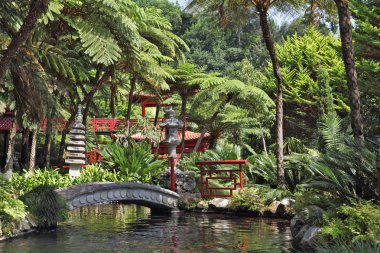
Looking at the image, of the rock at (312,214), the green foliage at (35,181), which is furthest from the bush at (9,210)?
the rock at (312,214)

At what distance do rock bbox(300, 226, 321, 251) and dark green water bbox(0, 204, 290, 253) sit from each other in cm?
80

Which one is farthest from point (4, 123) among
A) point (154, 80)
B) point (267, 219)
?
point (267, 219)

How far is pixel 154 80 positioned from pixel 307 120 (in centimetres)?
936

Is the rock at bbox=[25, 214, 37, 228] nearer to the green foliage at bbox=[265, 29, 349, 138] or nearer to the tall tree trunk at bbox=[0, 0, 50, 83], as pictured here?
the tall tree trunk at bbox=[0, 0, 50, 83]

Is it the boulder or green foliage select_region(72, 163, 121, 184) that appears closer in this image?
the boulder

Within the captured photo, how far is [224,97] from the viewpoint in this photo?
2320 cm

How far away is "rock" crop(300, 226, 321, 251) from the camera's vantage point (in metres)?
8.37

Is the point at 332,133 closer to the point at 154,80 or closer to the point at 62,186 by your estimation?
the point at 62,186

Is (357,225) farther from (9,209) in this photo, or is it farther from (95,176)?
(95,176)

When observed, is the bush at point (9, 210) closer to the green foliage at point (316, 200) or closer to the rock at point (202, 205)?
the green foliage at point (316, 200)

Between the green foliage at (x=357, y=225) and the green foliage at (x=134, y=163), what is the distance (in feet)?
32.6

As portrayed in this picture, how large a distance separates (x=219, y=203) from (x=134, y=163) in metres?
3.15

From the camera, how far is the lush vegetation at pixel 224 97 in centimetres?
898

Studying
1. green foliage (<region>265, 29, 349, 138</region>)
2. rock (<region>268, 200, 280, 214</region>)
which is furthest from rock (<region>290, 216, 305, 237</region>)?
green foliage (<region>265, 29, 349, 138</region>)
